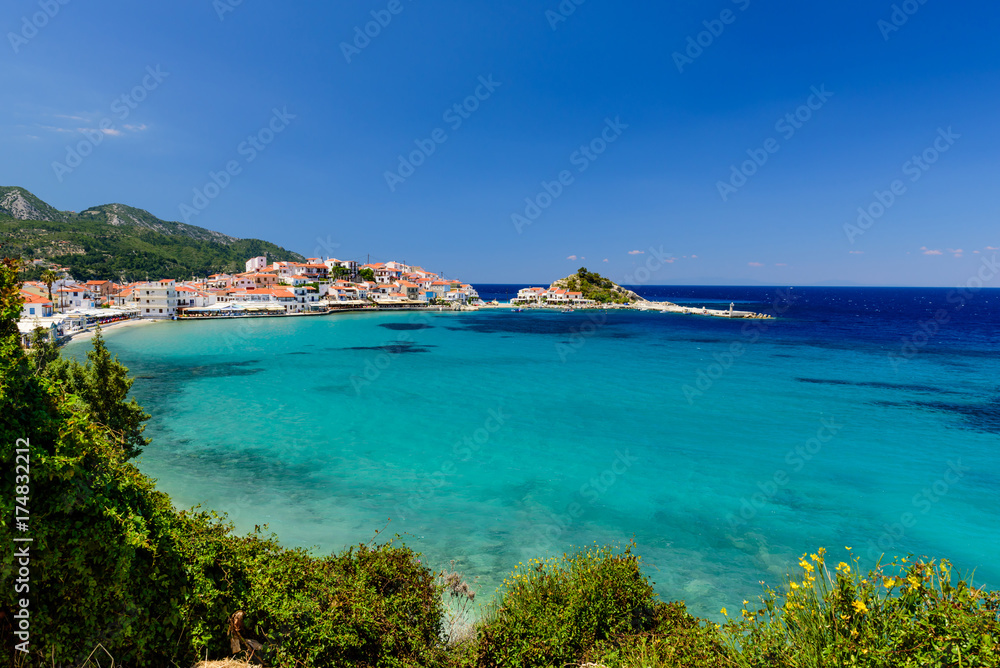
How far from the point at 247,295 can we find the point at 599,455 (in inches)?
3563

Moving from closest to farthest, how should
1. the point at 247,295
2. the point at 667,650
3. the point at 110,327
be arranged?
the point at 667,650 → the point at 110,327 → the point at 247,295

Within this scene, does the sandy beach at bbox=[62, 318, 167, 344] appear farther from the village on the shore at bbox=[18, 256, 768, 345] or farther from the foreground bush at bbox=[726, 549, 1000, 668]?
the foreground bush at bbox=[726, 549, 1000, 668]

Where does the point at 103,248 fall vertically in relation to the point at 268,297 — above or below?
above

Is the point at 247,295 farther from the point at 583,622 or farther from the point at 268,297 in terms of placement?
the point at 583,622

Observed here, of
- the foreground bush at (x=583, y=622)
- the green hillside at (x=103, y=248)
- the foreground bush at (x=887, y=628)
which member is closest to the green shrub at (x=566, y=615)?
the foreground bush at (x=583, y=622)

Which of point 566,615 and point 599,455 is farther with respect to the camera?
point 599,455

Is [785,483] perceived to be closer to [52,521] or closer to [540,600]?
[540,600]

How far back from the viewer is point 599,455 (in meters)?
19.8

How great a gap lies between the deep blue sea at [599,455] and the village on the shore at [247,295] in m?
28.8

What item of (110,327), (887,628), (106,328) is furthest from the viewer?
(110,327)

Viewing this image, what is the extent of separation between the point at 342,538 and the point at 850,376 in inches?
1681

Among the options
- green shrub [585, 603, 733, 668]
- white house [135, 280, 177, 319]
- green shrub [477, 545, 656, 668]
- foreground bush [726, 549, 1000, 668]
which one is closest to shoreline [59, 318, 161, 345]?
white house [135, 280, 177, 319]

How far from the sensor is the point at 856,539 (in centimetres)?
1308

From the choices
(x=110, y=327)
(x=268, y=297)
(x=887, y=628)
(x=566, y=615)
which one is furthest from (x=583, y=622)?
(x=268, y=297)
